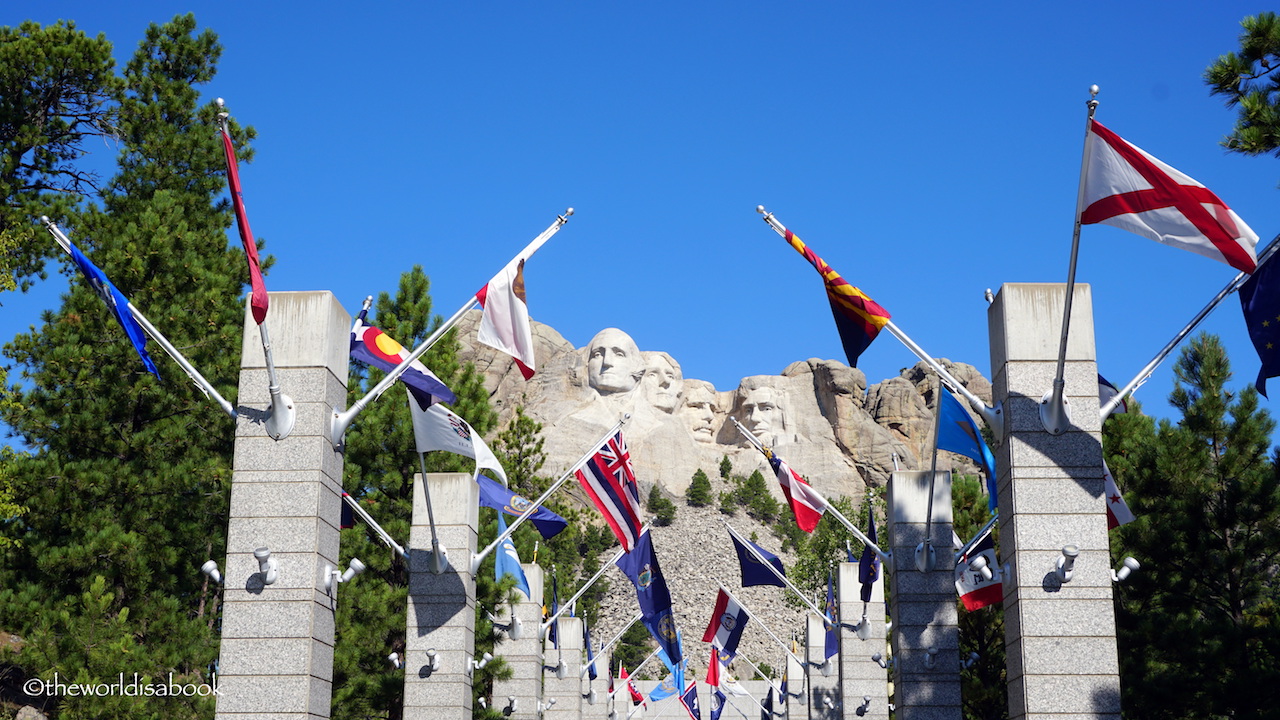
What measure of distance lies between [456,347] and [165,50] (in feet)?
28.1

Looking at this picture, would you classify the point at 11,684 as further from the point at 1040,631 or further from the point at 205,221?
the point at 1040,631

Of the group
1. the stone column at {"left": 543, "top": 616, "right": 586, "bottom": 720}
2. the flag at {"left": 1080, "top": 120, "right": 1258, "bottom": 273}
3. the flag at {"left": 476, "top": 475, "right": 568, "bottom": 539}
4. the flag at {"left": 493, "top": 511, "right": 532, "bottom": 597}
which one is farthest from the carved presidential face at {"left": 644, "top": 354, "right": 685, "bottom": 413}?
the flag at {"left": 1080, "top": 120, "right": 1258, "bottom": 273}

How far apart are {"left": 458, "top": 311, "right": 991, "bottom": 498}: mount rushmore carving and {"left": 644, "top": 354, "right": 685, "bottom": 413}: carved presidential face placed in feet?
0.34

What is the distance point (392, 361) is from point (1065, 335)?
814cm

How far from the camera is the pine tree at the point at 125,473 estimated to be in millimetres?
18625

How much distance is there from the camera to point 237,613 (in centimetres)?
1353

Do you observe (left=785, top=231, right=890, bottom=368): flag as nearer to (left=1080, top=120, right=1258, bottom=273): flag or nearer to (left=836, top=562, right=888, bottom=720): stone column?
(left=1080, top=120, right=1258, bottom=273): flag

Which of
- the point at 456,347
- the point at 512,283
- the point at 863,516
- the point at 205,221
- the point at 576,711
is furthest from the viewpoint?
the point at 863,516

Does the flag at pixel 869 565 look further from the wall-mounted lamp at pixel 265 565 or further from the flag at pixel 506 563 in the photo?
the wall-mounted lamp at pixel 265 565

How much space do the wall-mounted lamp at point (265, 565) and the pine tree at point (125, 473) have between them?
541cm

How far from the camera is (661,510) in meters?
116

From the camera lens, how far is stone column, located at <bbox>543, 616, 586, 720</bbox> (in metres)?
32.8

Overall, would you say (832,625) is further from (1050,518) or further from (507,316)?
(507,316)

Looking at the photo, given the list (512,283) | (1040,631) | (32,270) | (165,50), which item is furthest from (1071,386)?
(165,50)
